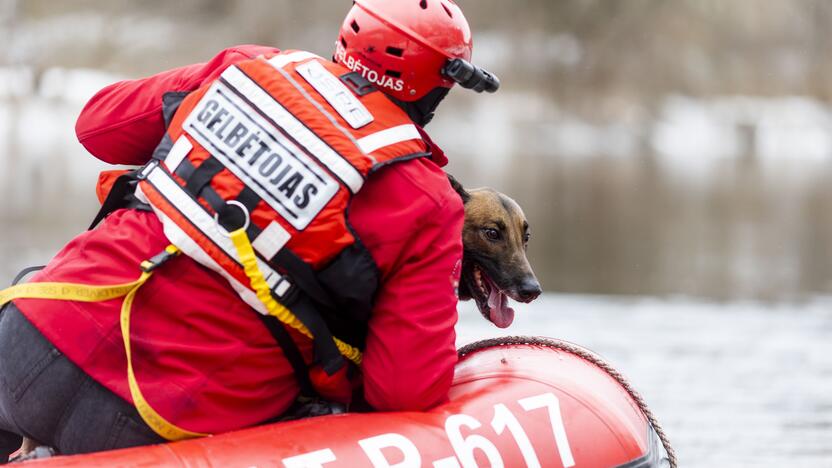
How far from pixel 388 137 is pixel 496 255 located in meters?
0.94

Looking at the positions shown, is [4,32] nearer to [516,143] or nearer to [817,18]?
[516,143]

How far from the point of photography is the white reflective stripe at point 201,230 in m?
3.33

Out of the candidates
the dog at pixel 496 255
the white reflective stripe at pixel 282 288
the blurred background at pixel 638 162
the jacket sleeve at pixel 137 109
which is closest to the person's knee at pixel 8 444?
the jacket sleeve at pixel 137 109

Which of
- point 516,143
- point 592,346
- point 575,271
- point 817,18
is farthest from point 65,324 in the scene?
point 817,18

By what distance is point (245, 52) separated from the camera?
148 inches

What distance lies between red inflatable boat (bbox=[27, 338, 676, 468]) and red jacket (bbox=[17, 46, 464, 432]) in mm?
116

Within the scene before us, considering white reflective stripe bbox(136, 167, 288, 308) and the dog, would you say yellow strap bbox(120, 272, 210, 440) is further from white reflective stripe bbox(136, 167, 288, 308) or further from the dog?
the dog

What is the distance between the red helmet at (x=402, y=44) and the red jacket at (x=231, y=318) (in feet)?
0.87

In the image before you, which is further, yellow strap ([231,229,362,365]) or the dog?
the dog

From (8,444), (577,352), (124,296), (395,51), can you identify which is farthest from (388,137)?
(8,444)

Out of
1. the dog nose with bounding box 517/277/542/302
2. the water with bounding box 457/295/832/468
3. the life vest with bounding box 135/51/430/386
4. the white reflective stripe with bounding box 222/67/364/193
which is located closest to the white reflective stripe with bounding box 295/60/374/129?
the life vest with bounding box 135/51/430/386

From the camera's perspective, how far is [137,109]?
3.75 meters

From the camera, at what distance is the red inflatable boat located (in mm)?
3412

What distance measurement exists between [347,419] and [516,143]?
3110cm
